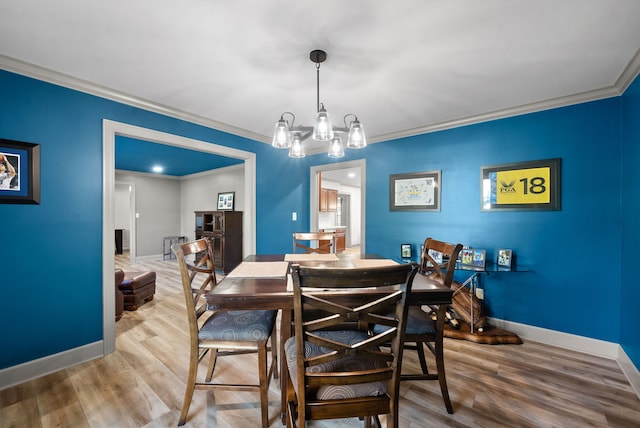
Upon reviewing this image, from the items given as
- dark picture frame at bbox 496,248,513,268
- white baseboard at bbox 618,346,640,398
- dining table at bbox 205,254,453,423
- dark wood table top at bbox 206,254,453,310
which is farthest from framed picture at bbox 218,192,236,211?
white baseboard at bbox 618,346,640,398

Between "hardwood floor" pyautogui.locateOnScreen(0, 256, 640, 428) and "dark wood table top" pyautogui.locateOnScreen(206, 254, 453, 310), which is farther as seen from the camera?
"hardwood floor" pyautogui.locateOnScreen(0, 256, 640, 428)

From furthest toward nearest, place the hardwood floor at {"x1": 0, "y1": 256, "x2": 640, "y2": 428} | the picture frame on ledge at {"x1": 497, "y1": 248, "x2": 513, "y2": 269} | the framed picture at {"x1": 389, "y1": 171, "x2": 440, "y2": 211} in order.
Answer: the framed picture at {"x1": 389, "y1": 171, "x2": 440, "y2": 211} < the picture frame on ledge at {"x1": 497, "y1": 248, "x2": 513, "y2": 269} < the hardwood floor at {"x1": 0, "y1": 256, "x2": 640, "y2": 428}

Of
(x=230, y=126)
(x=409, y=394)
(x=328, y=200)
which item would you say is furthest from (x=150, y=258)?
(x=409, y=394)

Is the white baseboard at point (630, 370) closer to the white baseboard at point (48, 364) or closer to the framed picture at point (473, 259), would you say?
the framed picture at point (473, 259)

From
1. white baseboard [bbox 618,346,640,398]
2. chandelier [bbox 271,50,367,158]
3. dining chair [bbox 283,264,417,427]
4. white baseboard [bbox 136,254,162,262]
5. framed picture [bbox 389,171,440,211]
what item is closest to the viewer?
dining chair [bbox 283,264,417,427]

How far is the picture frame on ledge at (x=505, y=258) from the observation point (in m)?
2.73

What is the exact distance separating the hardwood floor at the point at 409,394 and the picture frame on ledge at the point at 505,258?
0.77 m

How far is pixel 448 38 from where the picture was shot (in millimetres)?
1684

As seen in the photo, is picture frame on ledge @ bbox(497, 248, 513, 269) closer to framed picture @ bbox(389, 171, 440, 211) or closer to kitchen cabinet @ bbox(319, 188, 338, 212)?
framed picture @ bbox(389, 171, 440, 211)

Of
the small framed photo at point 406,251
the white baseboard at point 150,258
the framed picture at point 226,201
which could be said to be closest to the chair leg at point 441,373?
the small framed photo at point 406,251

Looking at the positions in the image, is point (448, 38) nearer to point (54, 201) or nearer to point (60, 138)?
point (60, 138)

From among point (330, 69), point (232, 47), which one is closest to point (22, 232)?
point (232, 47)

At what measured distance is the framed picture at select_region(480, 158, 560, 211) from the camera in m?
2.60

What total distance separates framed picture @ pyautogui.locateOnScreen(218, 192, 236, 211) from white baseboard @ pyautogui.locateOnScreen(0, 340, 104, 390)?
168 inches
